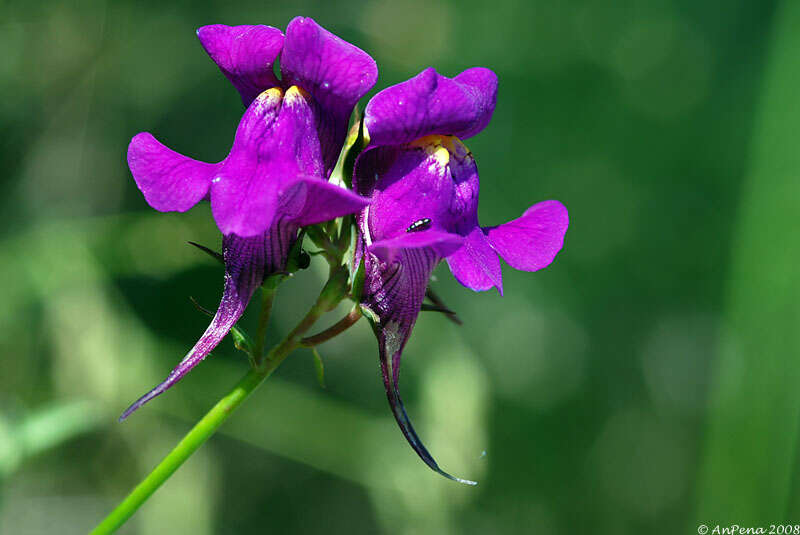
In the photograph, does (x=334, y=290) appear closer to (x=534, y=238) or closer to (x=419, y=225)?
(x=419, y=225)

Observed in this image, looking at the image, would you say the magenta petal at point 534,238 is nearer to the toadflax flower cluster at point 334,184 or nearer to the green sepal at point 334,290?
the toadflax flower cluster at point 334,184

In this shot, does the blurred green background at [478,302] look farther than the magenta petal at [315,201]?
Yes

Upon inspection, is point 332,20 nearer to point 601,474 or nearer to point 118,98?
point 118,98

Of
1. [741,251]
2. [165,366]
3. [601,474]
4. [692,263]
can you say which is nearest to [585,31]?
[692,263]

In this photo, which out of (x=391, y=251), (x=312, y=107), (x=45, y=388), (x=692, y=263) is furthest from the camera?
(x=692, y=263)

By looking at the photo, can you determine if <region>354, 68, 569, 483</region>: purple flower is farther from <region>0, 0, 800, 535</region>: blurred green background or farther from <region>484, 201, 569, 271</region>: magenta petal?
<region>0, 0, 800, 535</region>: blurred green background

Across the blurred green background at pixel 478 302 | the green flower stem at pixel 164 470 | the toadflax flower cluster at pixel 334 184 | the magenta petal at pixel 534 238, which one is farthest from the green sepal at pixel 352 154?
the blurred green background at pixel 478 302

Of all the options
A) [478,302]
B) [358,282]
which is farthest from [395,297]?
[478,302]
